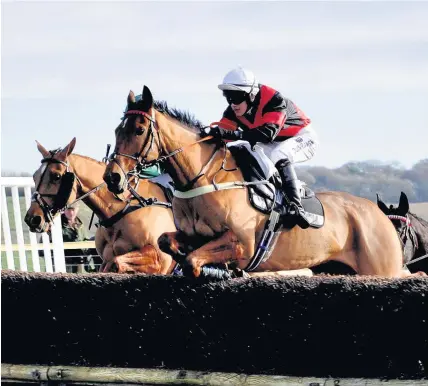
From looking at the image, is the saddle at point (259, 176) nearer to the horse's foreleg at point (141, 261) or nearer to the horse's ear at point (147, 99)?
the horse's ear at point (147, 99)

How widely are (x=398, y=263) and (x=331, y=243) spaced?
683 mm

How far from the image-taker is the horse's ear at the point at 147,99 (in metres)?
7.74

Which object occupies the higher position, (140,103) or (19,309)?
(140,103)

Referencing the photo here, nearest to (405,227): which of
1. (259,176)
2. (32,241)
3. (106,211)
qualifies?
(106,211)

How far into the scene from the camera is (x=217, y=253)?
7.51 metres

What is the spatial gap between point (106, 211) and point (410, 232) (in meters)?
2.73

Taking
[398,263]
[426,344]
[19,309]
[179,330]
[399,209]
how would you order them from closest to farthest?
[426,344], [179,330], [19,309], [398,263], [399,209]

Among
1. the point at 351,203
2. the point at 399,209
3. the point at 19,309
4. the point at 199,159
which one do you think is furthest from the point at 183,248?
the point at 399,209

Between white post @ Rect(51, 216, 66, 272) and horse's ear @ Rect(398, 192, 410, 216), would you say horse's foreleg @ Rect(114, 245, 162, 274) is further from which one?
horse's ear @ Rect(398, 192, 410, 216)

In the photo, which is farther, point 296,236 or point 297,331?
point 296,236

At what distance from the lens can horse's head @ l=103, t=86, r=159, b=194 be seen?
755cm

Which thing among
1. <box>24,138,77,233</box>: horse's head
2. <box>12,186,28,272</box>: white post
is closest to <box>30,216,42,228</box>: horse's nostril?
<box>24,138,77,233</box>: horse's head

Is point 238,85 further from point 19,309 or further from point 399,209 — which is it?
point 399,209

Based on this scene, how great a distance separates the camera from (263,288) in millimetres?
7055
